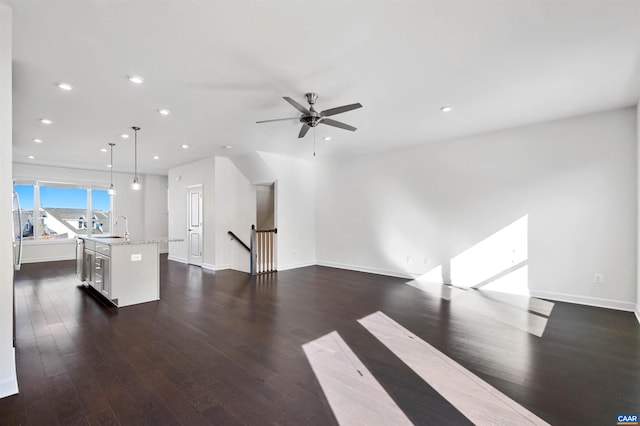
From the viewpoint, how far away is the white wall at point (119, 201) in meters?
8.02

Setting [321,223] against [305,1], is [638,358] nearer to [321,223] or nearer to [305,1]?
[305,1]

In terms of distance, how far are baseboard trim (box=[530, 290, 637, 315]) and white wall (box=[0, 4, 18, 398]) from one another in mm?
6170

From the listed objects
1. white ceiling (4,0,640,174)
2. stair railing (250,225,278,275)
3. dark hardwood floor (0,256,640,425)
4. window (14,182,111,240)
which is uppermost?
white ceiling (4,0,640,174)

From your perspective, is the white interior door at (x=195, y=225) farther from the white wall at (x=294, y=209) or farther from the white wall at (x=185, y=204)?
the white wall at (x=294, y=209)

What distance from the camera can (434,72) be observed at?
296 centimetres

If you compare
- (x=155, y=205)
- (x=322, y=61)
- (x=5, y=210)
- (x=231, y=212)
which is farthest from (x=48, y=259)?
(x=322, y=61)

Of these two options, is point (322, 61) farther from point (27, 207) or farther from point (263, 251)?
A: point (27, 207)

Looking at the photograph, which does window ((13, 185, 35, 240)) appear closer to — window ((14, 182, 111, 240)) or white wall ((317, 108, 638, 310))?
window ((14, 182, 111, 240))

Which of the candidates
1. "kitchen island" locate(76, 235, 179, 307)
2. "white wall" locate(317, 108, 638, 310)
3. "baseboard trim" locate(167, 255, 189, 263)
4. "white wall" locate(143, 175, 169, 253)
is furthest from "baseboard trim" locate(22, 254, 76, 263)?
"white wall" locate(317, 108, 638, 310)

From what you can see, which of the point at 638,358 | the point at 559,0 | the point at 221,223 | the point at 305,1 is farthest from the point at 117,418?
the point at 221,223

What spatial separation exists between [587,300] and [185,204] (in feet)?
27.9

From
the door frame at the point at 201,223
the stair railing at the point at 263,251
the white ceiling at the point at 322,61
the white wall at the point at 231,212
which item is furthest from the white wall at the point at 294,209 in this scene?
the white ceiling at the point at 322,61

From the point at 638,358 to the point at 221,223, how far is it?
22.6 feet

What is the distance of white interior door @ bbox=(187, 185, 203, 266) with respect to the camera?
7.48m
